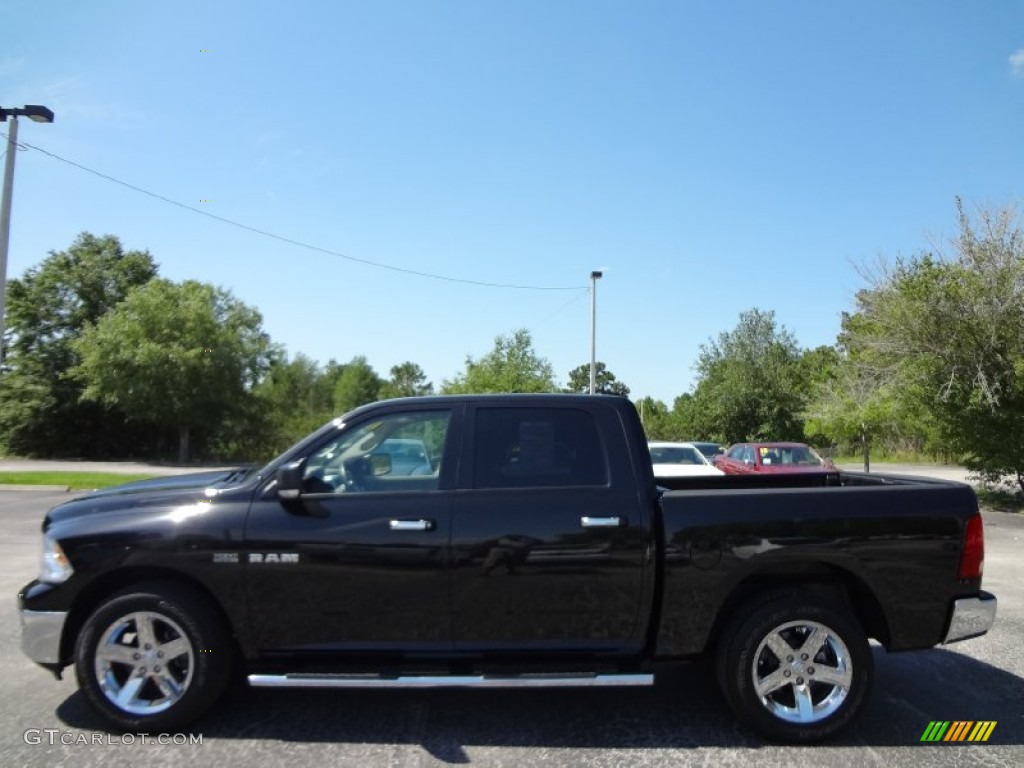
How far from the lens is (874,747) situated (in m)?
4.12

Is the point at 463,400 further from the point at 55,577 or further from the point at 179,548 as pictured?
the point at 55,577

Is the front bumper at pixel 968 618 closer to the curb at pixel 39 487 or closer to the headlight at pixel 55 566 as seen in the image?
the headlight at pixel 55 566

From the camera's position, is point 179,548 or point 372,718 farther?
point 372,718

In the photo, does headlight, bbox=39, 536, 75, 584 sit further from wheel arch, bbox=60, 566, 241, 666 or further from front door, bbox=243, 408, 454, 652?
front door, bbox=243, 408, 454, 652

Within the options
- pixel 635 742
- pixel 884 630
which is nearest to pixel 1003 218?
pixel 884 630

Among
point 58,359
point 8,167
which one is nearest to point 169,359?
point 58,359

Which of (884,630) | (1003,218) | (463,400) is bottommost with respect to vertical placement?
(884,630)

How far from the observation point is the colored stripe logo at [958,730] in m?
4.26

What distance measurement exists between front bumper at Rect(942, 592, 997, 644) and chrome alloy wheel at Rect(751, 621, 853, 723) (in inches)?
25.5

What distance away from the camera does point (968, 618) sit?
428 centimetres

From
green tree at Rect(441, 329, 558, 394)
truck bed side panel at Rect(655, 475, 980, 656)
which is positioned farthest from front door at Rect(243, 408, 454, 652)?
green tree at Rect(441, 329, 558, 394)

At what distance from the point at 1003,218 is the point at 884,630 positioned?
639 inches

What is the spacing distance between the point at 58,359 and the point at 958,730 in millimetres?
45195

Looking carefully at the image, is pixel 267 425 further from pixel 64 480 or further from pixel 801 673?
pixel 801 673
